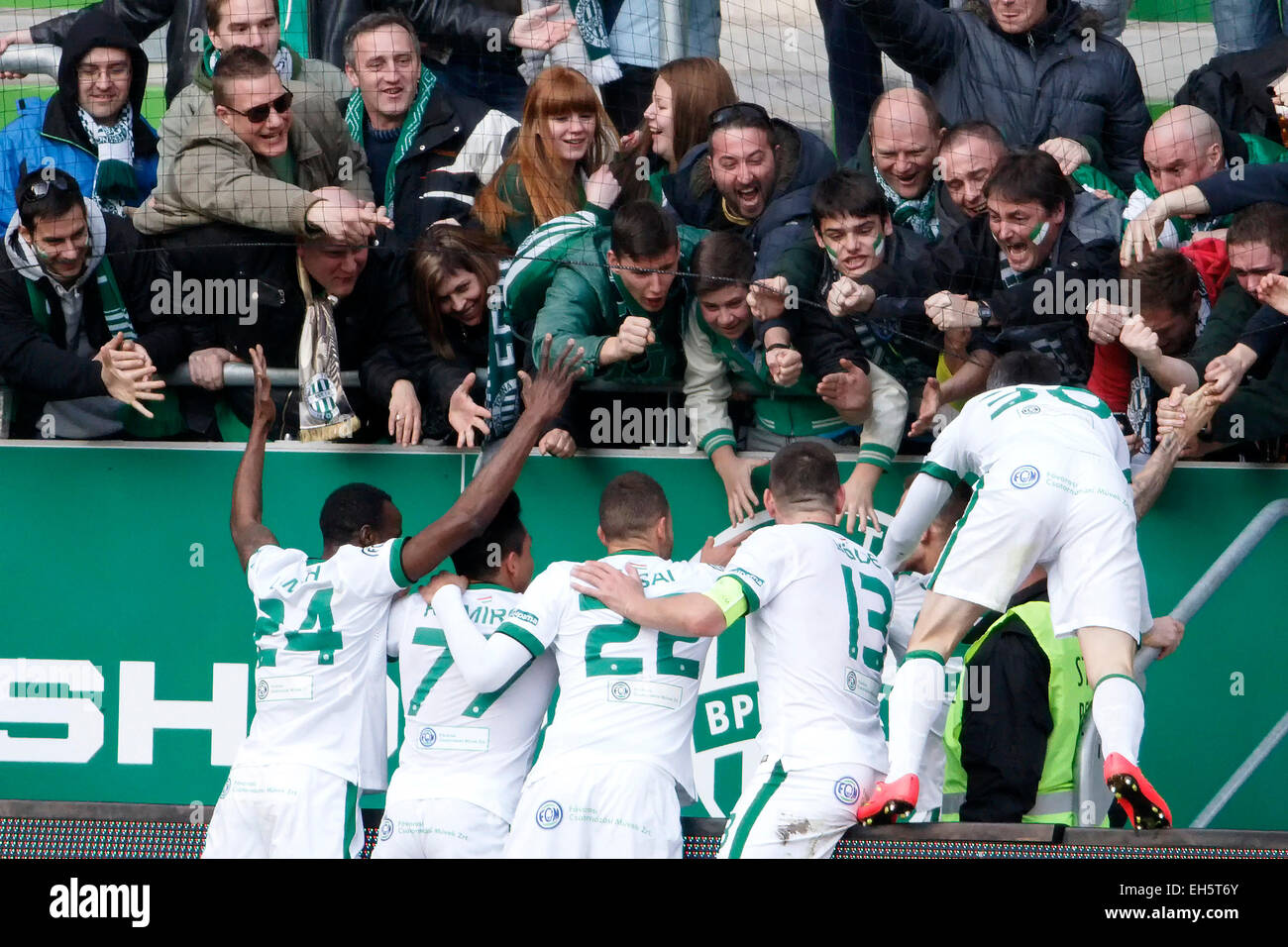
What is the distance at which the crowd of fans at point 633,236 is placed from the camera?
7.72 meters

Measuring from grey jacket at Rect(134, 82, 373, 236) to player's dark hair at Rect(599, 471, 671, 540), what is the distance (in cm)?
227

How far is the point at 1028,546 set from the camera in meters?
6.49

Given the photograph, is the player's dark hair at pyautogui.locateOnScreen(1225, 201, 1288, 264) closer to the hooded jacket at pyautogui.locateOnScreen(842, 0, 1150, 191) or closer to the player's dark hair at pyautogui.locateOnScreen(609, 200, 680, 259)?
the hooded jacket at pyautogui.locateOnScreen(842, 0, 1150, 191)

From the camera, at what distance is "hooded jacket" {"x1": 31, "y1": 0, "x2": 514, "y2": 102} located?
8.66m

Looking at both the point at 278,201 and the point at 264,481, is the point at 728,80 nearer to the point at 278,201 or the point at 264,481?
the point at 278,201

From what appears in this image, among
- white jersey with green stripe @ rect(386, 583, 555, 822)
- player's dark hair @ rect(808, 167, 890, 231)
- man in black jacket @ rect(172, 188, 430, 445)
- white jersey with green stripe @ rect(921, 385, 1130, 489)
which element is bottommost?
white jersey with green stripe @ rect(386, 583, 555, 822)

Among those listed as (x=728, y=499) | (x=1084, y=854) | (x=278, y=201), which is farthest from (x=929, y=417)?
(x=278, y=201)

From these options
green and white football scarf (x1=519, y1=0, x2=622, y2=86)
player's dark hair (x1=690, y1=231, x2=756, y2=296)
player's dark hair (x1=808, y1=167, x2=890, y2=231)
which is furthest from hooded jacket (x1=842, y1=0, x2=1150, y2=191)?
player's dark hair (x1=690, y1=231, x2=756, y2=296)

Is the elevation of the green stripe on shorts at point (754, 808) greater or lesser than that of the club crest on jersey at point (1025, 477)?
lesser

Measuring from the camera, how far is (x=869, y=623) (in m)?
6.50

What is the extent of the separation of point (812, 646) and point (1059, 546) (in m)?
1.04

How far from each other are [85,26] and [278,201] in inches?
55.3

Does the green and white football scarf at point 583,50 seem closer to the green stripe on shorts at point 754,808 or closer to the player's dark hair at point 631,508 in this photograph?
the player's dark hair at point 631,508

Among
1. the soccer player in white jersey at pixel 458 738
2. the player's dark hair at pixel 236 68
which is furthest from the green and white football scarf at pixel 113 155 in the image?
the soccer player in white jersey at pixel 458 738
